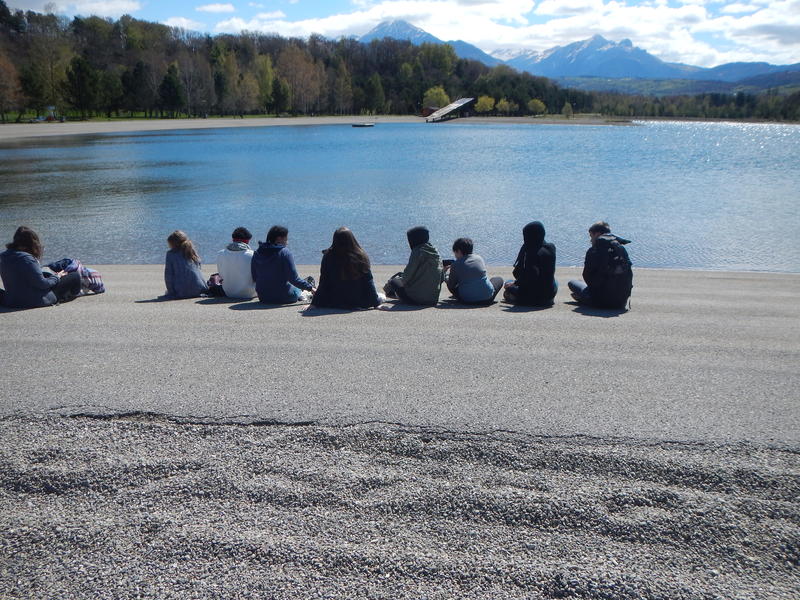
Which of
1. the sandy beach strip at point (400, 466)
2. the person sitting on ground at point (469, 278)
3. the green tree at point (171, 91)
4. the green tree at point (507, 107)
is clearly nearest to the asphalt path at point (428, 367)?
the sandy beach strip at point (400, 466)

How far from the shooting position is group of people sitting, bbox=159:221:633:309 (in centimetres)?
817

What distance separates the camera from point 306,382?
5.57 meters

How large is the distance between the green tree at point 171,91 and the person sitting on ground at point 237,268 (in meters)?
107

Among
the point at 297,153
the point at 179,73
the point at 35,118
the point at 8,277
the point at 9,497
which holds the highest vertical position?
the point at 179,73

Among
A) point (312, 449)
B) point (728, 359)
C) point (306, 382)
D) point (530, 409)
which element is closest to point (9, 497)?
point (312, 449)

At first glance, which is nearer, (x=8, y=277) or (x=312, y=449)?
(x=312, y=449)

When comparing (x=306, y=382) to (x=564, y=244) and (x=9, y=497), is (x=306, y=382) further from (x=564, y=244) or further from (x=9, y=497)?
(x=564, y=244)

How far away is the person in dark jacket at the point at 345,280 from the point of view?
26.6ft

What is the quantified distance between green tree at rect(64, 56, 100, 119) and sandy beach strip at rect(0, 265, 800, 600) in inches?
3968

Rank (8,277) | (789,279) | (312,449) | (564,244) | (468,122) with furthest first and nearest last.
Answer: (468,122) < (564,244) < (789,279) < (8,277) < (312,449)

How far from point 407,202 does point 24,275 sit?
18790 millimetres

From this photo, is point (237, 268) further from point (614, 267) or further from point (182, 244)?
point (614, 267)

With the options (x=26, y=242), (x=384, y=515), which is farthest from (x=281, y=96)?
(x=384, y=515)

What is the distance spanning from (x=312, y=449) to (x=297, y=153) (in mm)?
51981
